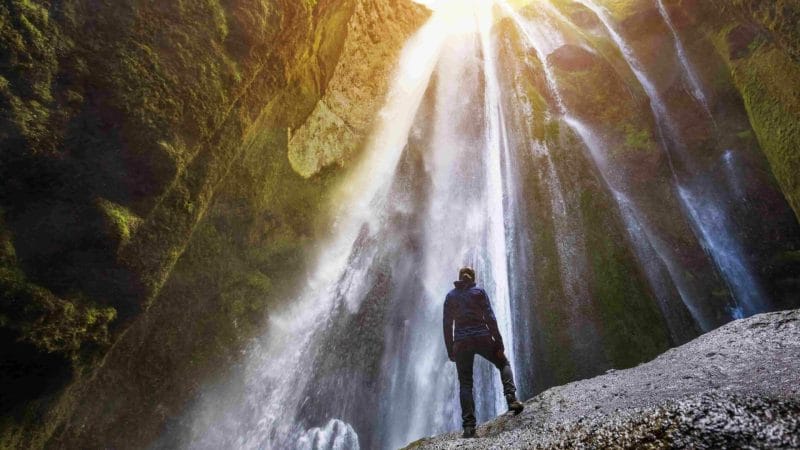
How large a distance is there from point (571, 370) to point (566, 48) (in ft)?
49.8

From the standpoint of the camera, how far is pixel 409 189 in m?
16.1

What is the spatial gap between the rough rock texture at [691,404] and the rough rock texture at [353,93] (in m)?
9.43

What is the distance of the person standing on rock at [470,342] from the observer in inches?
212

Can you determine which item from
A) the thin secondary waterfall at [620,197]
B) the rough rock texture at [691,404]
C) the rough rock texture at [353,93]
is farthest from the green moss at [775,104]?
the rough rock texture at [353,93]

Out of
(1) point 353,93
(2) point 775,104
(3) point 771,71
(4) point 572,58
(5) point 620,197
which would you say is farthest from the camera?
(4) point 572,58

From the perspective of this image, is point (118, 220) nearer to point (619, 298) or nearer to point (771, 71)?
point (619, 298)

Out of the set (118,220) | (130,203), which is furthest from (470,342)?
(130,203)

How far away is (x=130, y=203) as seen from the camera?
22.0 ft

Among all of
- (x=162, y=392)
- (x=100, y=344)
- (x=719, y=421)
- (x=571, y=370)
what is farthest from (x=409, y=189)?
(x=719, y=421)

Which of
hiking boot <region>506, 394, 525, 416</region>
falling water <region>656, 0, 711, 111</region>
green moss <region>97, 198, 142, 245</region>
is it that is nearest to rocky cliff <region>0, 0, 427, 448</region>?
green moss <region>97, 198, 142, 245</region>

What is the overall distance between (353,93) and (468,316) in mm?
12478

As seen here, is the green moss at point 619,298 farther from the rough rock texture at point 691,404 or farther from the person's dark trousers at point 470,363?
the person's dark trousers at point 470,363

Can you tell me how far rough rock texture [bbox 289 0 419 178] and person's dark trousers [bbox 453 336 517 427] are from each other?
27.3 ft

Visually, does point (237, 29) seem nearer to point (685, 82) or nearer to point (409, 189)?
point (409, 189)
